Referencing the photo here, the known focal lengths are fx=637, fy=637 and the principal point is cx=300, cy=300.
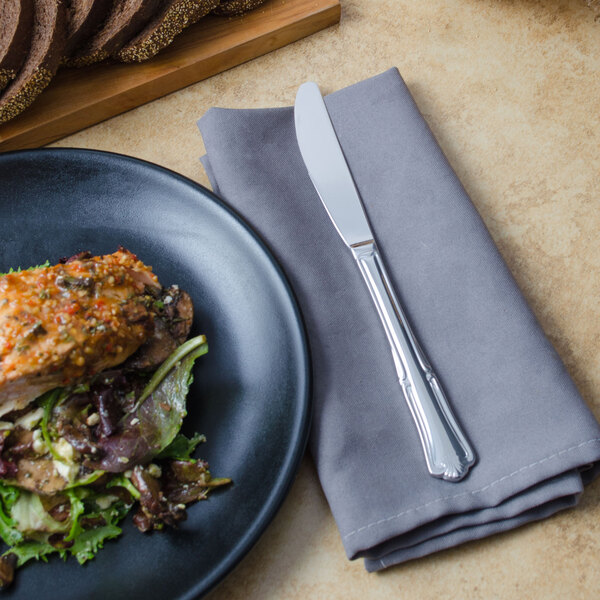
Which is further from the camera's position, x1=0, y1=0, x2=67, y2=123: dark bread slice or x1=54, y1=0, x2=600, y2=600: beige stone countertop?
x1=0, y1=0, x2=67, y2=123: dark bread slice

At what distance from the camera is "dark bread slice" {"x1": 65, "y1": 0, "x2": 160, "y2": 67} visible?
112 inches

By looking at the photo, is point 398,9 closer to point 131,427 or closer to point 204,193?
point 204,193

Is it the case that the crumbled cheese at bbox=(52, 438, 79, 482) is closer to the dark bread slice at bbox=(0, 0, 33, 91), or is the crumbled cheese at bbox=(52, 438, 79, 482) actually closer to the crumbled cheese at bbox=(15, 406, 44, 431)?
the crumbled cheese at bbox=(15, 406, 44, 431)

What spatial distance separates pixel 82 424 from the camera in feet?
7.18

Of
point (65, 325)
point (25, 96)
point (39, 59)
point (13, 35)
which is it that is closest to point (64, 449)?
point (65, 325)

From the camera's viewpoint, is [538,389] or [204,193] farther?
[204,193]

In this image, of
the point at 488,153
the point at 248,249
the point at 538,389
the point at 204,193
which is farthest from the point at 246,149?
the point at 538,389

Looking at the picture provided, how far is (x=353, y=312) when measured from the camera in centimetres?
260

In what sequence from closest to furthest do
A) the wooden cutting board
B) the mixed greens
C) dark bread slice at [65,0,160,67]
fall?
the mixed greens < dark bread slice at [65,0,160,67] < the wooden cutting board

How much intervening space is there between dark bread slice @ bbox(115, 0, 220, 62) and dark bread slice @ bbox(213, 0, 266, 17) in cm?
6

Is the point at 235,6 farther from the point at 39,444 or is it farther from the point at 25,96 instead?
the point at 39,444

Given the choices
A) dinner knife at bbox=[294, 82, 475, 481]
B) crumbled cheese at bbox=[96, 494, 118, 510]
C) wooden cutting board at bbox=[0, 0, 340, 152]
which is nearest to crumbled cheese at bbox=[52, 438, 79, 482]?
crumbled cheese at bbox=[96, 494, 118, 510]

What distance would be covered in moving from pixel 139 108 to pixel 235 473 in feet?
6.08

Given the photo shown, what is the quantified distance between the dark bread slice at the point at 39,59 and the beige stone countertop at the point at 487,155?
0.31 m
